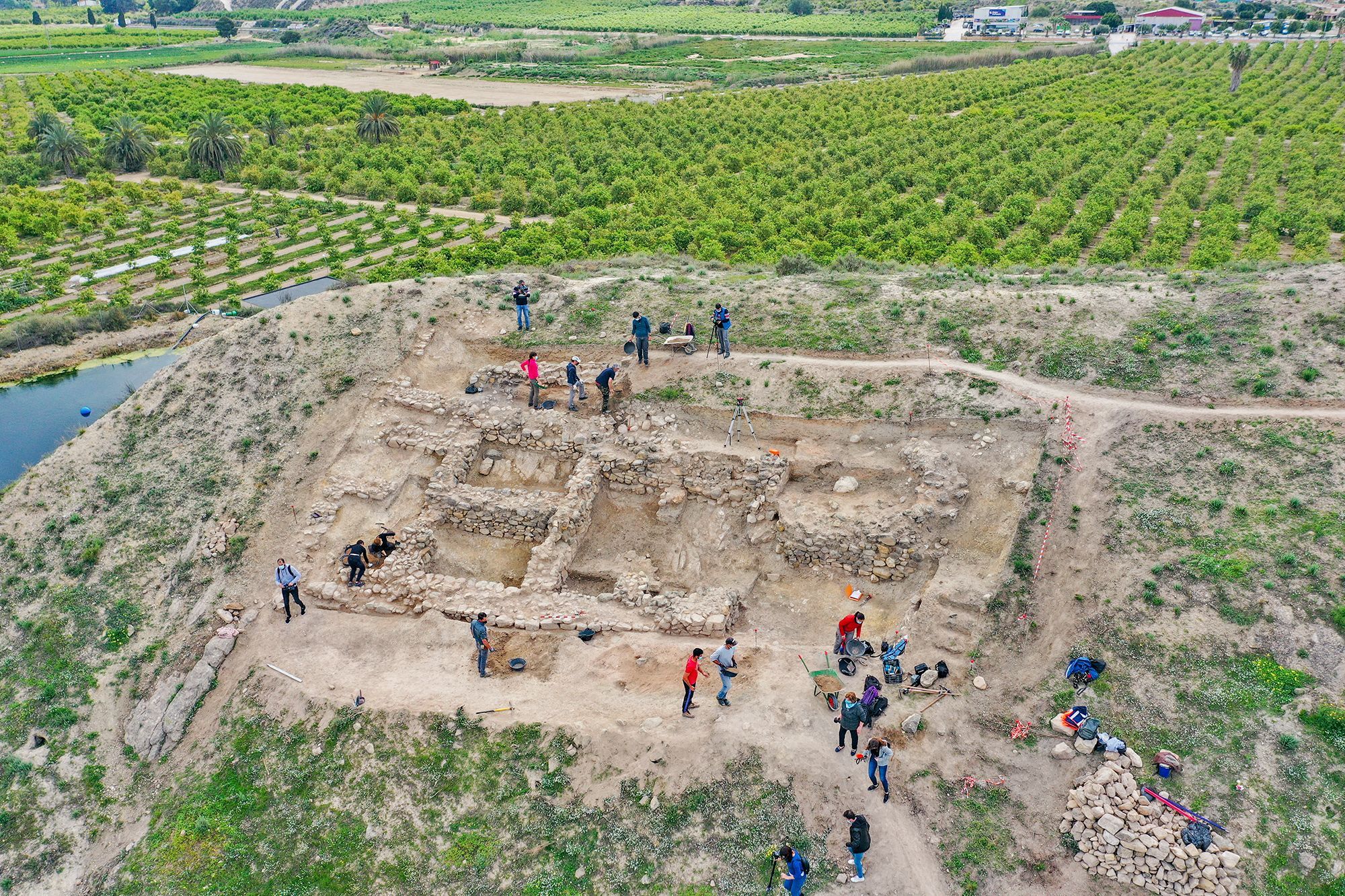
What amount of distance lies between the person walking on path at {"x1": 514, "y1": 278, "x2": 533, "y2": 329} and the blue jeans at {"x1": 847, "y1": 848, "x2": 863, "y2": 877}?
2052 centimetres

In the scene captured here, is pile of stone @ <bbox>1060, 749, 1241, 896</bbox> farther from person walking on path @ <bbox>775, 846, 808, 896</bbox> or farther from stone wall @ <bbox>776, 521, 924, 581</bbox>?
stone wall @ <bbox>776, 521, 924, 581</bbox>

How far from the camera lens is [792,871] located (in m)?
14.1

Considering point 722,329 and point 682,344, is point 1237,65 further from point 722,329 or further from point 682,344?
point 682,344

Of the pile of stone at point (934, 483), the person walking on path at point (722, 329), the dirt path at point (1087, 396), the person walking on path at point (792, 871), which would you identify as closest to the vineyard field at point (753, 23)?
the person walking on path at point (722, 329)

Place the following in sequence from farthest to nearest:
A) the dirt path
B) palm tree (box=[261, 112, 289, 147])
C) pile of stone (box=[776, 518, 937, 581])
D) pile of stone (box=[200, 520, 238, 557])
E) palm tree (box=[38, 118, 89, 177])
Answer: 1. palm tree (box=[261, 112, 289, 147])
2. palm tree (box=[38, 118, 89, 177])
3. pile of stone (box=[200, 520, 238, 557])
4. pile of stone (box=[776, 518, 937, 581])
5. the dirt path

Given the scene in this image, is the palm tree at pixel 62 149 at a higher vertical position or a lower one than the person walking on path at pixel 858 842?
higher

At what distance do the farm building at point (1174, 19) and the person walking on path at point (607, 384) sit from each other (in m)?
147

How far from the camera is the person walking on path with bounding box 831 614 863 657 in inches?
741

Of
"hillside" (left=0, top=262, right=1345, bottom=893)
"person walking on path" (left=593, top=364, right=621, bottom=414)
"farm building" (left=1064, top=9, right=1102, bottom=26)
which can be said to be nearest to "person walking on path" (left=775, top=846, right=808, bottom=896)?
"hillside" (left=0, top=262, right=1345, bottom=893)

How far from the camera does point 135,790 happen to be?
18578mm

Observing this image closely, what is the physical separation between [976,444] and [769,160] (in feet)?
145

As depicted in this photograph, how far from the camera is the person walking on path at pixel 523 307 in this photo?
2889cm

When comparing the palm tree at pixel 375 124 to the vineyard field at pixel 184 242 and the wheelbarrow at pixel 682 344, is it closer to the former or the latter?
the vineyard field at pixel 184 242

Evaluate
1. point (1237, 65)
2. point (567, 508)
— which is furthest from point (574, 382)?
point (1237, 65)
